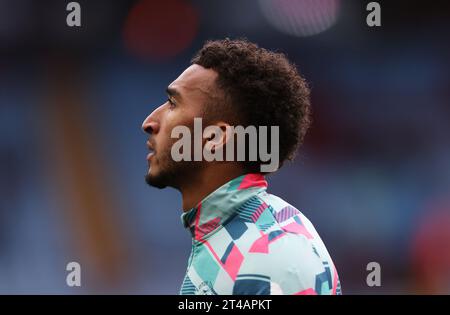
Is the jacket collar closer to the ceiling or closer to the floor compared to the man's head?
closer to the floor

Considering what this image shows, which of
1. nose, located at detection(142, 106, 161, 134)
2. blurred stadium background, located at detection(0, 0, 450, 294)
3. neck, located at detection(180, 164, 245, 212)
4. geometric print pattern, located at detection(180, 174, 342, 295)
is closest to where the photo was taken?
geometric print pattern, located at detection(180, 174, 342, 295)

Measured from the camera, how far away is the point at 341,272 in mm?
6027

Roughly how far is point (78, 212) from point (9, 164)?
0.83 metres

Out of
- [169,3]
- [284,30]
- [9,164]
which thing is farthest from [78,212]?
[284,30]

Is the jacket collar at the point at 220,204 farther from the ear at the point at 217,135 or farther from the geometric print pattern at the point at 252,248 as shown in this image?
the ear at the point at 217,135

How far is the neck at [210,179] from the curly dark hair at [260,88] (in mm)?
191

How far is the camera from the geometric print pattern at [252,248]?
205 centimetres

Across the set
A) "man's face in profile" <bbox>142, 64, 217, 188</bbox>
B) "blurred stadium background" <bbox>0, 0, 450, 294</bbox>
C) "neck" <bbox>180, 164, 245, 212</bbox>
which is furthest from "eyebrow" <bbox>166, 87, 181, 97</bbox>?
"blurred stadium background" <bbox>0, 0, 450, 294</bbox>

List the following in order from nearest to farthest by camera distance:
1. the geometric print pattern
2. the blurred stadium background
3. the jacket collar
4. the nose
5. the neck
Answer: the geometric print pattern → the jacket collar → the neck → the nose → the blurred stadium background

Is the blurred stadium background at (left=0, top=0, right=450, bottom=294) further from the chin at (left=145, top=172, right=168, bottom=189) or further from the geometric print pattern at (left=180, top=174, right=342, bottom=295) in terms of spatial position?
the geometric print pattern at (left=180, top=174, right=342, bottom=295)

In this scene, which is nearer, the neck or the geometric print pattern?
the geometric print pattern

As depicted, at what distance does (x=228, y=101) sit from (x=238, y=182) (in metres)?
0.33

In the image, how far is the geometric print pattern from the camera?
2.05 m

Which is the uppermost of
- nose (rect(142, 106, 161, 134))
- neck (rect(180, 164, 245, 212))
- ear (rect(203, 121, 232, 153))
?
nose (rect(142, 106, 161, 134))
